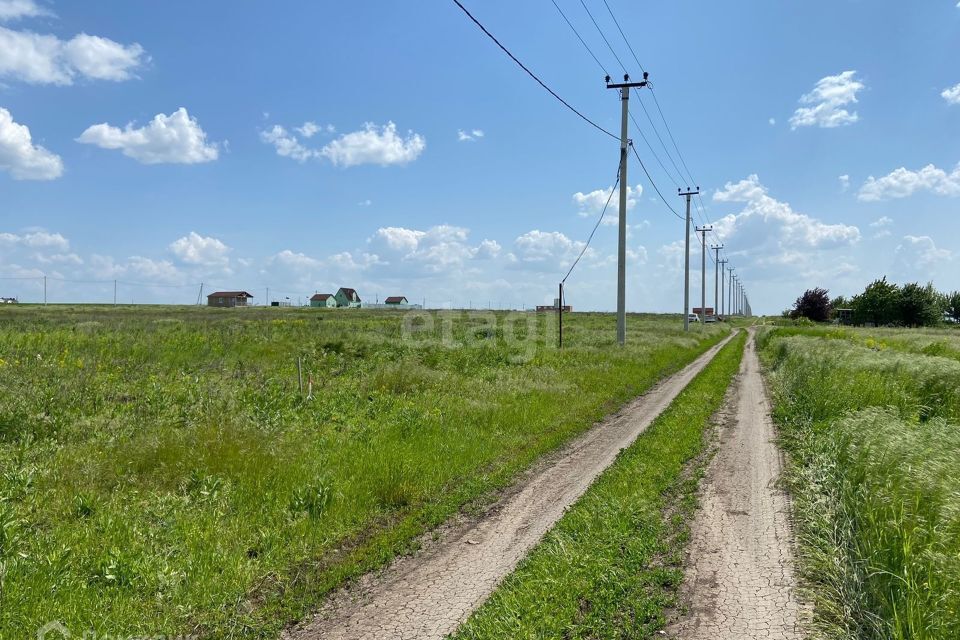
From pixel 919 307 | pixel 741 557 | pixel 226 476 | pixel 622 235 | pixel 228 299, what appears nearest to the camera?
pixel 741 557

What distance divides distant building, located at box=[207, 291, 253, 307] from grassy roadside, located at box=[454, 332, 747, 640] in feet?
429

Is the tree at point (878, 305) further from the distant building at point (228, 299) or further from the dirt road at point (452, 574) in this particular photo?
the distant building at point (228, 299)

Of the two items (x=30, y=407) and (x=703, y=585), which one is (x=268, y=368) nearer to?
(x=30, y=407)

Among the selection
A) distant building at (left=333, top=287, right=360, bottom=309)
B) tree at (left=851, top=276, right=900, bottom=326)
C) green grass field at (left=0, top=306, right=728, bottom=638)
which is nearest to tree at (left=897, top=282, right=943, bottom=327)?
tree at (left=851, top=276, right=900, bottom=326)

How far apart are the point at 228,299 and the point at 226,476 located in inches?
5232

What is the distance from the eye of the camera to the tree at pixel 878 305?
72062mm

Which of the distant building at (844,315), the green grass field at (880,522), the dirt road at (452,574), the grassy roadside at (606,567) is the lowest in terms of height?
the dirt road at (452,574)

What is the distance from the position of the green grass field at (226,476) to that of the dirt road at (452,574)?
0.98 ft

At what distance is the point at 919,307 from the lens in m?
69.6

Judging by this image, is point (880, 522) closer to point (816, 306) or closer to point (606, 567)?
point (606, 567)

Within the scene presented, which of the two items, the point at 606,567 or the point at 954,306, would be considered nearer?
the point at 606,567

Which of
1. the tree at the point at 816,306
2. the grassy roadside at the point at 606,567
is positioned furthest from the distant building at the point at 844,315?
the grassy roadside at the point at 606,567

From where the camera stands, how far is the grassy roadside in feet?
13.1

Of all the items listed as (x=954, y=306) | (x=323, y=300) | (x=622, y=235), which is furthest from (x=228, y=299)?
(x=954, y=306)
